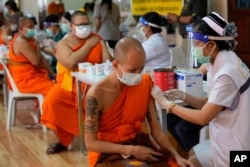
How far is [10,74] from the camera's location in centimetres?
459

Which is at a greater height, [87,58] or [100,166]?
[87,58]

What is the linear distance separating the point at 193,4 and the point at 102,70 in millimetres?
1538

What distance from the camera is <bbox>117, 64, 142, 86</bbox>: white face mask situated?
2.15 metres

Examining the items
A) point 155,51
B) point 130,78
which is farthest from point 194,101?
point 155,51

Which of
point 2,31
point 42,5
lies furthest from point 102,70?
point 42,5

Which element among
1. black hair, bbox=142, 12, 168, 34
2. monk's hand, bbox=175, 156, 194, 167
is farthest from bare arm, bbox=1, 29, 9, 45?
monk's hand, bbox=175, 156, 194, 167

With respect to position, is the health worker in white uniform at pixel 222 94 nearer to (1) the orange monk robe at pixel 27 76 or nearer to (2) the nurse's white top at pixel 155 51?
(2) the nurse's white top at pixel 155 51

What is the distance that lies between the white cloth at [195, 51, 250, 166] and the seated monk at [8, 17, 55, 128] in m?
2.57

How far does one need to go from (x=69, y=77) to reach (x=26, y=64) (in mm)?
866

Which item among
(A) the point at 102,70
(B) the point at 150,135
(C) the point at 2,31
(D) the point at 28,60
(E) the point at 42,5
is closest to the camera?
(B) the point at 150,135

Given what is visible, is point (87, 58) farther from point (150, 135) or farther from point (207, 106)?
point (207, 106)

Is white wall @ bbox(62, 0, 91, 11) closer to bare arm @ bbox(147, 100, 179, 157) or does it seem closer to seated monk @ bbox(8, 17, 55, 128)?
seated monk @ bbox(8, 17, 55, 128)

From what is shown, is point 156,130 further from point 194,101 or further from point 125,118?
point 194,101

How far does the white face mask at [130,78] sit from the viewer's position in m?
2.15
